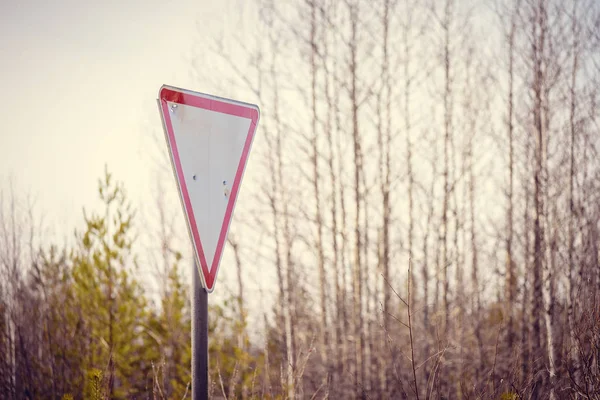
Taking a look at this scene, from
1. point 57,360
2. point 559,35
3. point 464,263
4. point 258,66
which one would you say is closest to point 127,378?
point 57,360

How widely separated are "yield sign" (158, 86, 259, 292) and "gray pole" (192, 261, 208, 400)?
0.07 metres

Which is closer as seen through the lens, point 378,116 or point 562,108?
point 562,108

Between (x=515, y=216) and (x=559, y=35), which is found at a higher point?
(x=559, y=35)

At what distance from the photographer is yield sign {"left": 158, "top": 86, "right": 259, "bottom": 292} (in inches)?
94.2

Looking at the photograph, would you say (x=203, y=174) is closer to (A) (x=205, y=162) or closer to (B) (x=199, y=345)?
(A) (x=205, y=162)

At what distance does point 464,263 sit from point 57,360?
9543 millimetres

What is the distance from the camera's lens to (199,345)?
230cm

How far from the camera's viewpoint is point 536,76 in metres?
10.5

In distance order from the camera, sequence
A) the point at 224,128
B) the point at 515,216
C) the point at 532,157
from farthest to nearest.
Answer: the point at 515,216 < the point at 532,157 < the point at 224,128

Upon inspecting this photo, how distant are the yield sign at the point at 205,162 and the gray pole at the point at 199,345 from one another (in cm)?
7

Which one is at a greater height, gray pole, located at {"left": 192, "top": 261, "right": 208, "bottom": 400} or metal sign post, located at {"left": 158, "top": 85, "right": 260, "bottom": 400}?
metal sign post, located at {"left": 158, "top": 85, "right": 260, "bottom": 400}

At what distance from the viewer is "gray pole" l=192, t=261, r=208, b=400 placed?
229 cm

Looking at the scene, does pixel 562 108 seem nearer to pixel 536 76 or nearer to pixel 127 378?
pixel 536 76

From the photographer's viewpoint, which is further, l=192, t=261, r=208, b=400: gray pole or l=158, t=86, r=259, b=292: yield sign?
l=158, t=86, r=259, b=292: yield sign
